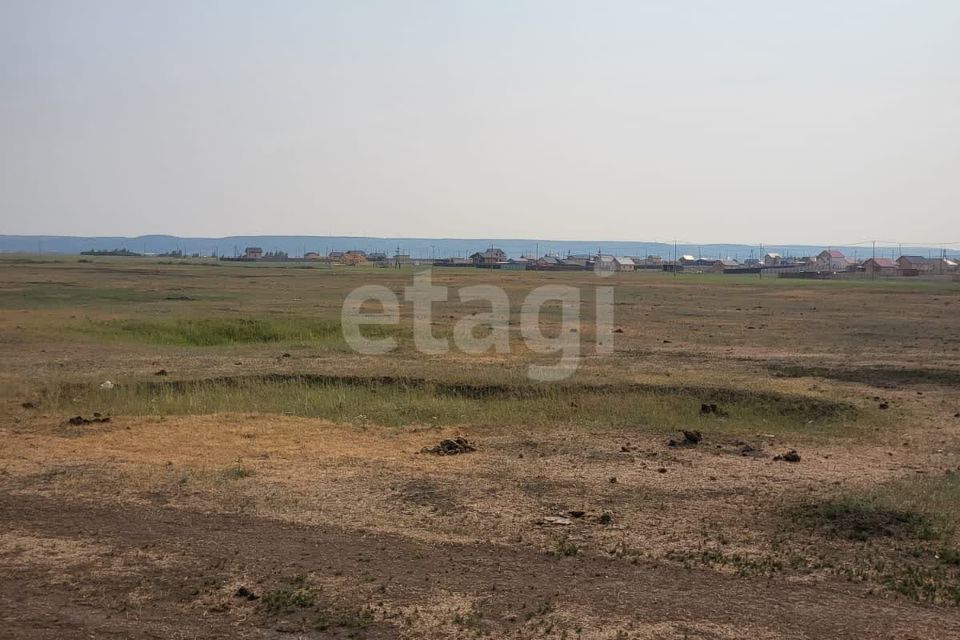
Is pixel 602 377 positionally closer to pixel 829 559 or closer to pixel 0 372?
pixel 829 559

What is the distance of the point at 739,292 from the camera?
5825 centimetres

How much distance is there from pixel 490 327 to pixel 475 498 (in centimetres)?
1944

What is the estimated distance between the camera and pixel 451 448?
11.9 metres

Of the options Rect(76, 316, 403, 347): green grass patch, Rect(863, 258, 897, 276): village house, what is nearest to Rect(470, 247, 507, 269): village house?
Rect(863, 258, 897, 276): village house

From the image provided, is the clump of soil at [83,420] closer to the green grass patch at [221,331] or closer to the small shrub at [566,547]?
the small shrub at [566,547]

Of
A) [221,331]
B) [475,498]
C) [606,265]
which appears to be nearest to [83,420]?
[475,498]

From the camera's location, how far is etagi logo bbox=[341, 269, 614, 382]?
22672mm

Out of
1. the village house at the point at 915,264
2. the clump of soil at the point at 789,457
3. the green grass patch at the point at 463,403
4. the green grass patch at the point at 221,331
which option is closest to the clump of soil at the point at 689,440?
the green grass patch at the point at 463,403

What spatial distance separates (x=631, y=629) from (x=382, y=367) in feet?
44.0

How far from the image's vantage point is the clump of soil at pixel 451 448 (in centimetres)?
1184

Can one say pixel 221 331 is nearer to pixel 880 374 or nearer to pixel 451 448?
pixel 451 448

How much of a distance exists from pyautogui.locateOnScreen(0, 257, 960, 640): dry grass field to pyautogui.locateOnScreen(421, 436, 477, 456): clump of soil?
0.24m

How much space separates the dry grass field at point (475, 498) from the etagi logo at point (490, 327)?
144 centimetres

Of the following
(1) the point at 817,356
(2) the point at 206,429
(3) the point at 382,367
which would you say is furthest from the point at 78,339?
(1) the point at 817,356
